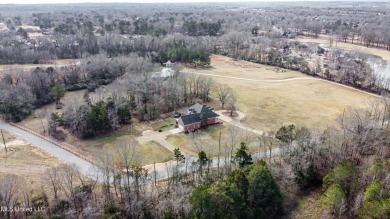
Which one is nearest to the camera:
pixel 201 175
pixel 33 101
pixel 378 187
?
pixel 378 187

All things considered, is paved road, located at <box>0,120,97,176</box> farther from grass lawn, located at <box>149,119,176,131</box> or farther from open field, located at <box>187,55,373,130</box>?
open field, located at <box>187,55,373,130</box>

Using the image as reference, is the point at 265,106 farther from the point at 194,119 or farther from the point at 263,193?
the point at 263,193

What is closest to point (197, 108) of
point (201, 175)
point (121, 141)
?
point (121, 141)

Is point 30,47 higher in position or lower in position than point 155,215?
higher

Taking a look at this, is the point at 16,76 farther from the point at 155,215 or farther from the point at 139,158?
the point at 155,215

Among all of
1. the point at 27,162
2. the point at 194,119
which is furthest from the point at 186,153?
the point at 27,162

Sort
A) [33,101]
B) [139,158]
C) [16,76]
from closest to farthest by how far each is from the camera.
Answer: [139,158]
[33,101]
[16,76]

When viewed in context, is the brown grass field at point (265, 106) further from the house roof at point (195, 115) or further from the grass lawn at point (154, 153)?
the house roof at point (195, 115)
